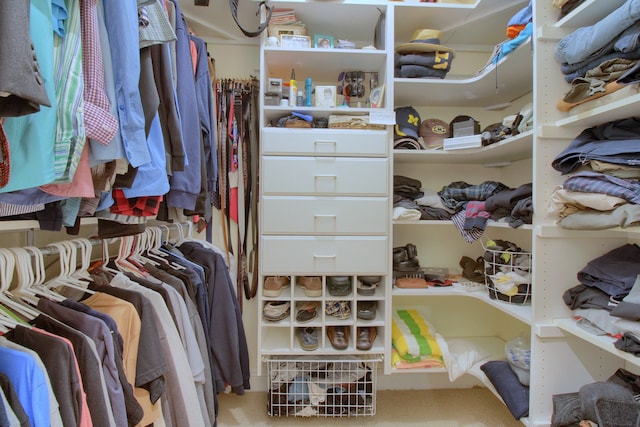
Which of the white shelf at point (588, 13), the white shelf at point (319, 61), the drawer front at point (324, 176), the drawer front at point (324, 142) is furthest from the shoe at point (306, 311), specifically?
the white shelf at point (588, 13)

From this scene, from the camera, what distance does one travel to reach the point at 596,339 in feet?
3.31

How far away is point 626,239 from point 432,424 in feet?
3.90

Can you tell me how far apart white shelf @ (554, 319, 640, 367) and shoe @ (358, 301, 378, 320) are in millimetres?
743

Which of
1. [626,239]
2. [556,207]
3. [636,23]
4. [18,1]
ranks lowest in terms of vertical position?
[626,239]

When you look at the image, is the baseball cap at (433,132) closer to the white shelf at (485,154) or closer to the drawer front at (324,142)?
the white shelf at (485,154)

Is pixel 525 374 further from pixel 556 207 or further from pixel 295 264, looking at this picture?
pixel 295 264

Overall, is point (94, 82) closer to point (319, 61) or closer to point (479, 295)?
point (319, 61)

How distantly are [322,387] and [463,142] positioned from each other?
1364mm

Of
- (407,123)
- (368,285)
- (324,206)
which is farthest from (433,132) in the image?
(368,285)

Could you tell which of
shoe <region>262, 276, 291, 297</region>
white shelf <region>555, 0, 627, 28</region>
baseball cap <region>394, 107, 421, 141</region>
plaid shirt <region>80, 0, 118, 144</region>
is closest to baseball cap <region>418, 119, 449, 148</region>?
baseball cap <region>394, 107, 421, 141</region>

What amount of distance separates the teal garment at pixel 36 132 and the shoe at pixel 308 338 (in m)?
1.30

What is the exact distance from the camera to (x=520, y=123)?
140cm

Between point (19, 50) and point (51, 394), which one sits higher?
point (19, 50)

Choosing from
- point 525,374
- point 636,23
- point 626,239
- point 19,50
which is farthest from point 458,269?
point 19,50
